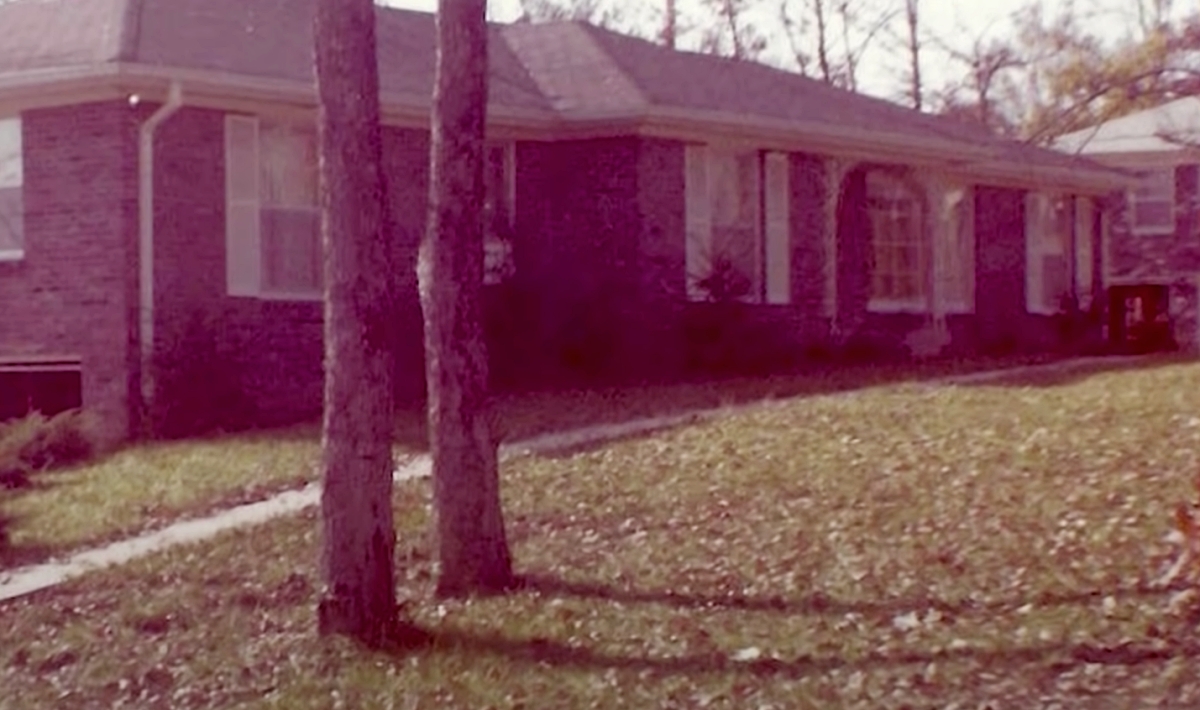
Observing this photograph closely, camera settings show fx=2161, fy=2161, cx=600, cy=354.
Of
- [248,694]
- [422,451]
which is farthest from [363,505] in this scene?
[422,451]

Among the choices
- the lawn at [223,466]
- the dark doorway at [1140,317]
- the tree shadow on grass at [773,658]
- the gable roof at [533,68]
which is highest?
the gable roof at [533,68]

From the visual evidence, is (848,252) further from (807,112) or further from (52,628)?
(52,628)

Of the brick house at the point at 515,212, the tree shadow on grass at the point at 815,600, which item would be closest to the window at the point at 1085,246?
the brick house at the point at 515,212

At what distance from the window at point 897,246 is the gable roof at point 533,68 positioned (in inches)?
34.1

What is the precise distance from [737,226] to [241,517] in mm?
11622

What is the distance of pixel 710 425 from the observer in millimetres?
17875

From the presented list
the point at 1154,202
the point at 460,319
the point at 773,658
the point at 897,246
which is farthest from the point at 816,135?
the point at 773,658

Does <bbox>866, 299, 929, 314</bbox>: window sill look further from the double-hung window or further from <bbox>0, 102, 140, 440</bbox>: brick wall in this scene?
<bbox>0, 102, 140, 440</bbox>: brick wall

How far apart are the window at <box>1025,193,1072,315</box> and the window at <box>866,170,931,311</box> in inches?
130

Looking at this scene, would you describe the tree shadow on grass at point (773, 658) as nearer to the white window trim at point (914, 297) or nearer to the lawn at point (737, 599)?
the lawn at point (737, 599)

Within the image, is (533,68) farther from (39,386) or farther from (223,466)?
(223,466)

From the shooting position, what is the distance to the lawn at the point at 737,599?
31.1 feet

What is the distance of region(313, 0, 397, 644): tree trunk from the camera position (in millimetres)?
10719

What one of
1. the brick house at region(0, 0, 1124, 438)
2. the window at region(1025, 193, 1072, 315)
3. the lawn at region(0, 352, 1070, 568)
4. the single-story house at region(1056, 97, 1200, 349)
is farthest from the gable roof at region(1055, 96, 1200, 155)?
the lawn at region(0, 352, 1070, 568)
